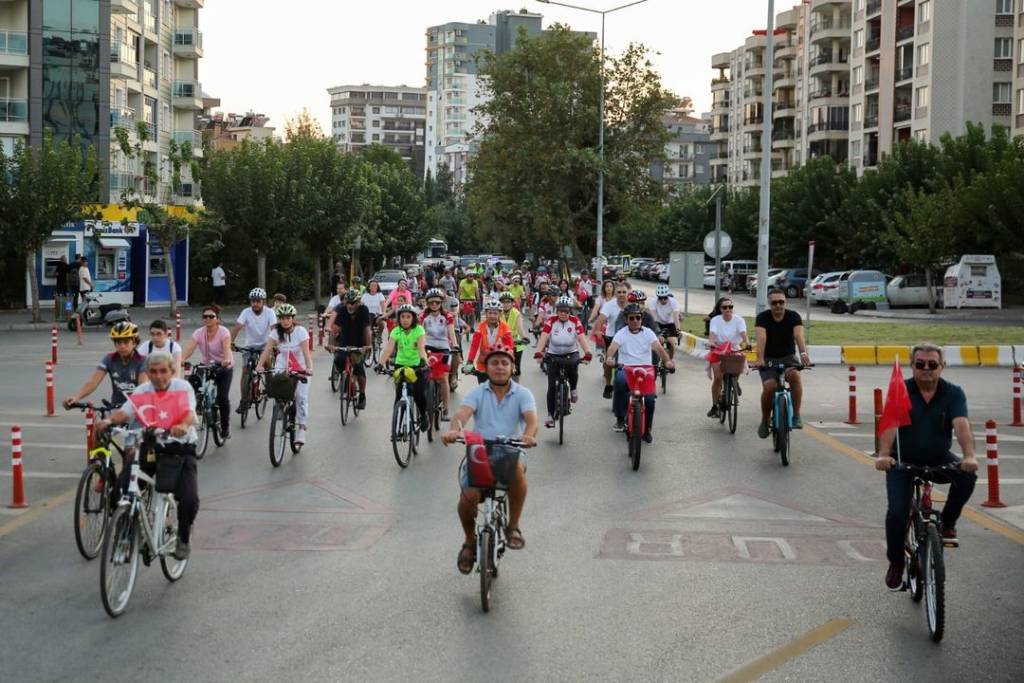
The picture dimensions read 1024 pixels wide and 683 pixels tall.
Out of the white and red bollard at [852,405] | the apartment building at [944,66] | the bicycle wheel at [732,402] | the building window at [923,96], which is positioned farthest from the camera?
the building window at [923,96]

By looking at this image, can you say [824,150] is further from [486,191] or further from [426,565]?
[426,565]

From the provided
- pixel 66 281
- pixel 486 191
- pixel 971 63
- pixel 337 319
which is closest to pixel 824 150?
pixel 971 63

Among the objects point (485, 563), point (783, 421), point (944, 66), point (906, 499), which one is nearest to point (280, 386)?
point (783, 421)

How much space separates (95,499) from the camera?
31.8 feet

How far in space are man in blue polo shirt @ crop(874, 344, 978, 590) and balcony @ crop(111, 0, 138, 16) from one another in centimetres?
5490

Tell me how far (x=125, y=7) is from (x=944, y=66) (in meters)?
43.7

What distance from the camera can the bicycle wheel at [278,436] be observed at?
14211 millimetres

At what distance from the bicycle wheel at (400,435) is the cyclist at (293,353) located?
43.7 inches

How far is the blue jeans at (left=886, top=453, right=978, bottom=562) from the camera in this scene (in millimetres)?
8141

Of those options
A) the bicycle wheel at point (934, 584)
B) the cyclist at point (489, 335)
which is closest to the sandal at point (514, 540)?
the bicycle wheel at point (934, 584)

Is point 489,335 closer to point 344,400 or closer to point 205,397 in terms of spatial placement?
point 344,400

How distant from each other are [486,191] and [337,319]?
45.6 meters

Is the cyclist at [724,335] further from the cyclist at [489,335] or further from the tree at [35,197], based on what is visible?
the tree at [35,197]

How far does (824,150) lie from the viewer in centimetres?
9912
